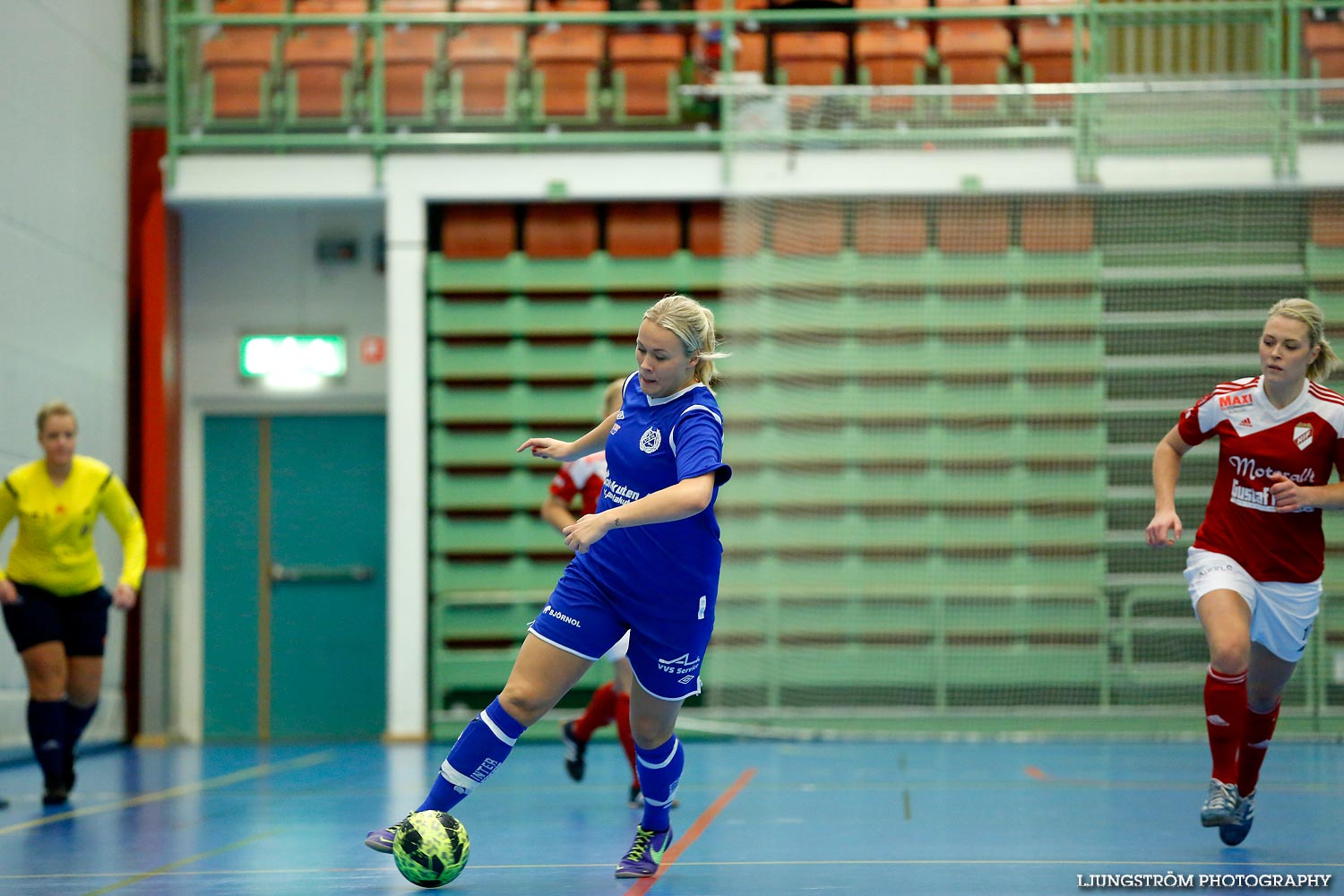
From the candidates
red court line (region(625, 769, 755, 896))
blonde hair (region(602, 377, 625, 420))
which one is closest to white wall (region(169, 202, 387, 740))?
red court line (region(625, 769, 755, 896))

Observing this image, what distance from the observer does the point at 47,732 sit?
23.5 ft

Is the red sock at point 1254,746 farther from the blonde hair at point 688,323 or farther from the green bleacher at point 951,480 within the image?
the green bleacher at point 951,480

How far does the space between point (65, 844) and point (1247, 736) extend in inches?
173

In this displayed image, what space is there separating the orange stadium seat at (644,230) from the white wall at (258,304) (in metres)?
2.06

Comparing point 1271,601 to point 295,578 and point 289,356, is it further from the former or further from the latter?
point 289,356

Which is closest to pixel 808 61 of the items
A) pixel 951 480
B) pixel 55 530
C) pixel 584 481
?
pixel 951 480

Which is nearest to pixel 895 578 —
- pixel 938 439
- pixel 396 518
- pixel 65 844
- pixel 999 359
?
pixel 938 439

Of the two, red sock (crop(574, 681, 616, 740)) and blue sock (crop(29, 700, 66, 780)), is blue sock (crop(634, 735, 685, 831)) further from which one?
blue sock (crop(29, 700, 66, 780))

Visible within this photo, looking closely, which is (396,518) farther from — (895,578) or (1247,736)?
(1247,736)

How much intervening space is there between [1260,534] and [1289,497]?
0.21m

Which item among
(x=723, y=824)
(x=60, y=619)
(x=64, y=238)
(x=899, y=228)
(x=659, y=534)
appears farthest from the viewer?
(x=899, y=228)

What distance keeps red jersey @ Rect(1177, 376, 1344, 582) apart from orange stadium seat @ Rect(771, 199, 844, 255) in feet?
22.1

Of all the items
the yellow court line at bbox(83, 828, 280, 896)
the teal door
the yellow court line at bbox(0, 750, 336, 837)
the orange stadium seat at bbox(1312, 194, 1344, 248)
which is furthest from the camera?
the teal door

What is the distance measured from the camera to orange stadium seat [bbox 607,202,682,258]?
12.0 metres
